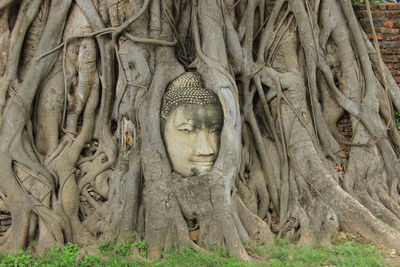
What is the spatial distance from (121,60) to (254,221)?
1.92m

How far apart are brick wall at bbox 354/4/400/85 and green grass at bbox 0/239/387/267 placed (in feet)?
8.72

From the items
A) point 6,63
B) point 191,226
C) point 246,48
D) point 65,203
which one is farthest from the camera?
point 246,48

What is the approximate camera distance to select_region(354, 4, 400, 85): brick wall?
4781mm

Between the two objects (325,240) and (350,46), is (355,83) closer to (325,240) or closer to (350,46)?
(350,46)

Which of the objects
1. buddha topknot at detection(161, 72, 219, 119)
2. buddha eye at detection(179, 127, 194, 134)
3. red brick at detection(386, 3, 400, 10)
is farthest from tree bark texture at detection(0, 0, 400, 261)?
red brick at detection(386, 3, 400, 10)

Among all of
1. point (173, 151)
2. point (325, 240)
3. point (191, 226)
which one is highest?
point (173, 151)

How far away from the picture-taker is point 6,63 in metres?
3.73

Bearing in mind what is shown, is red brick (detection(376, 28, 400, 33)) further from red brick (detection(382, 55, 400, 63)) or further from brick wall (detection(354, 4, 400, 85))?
red brick (detection(382, 55, 400, 63))

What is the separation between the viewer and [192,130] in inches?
131

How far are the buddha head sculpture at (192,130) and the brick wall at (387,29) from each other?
2.59 meters

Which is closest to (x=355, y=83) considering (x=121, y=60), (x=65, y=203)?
(x=121, y=60)

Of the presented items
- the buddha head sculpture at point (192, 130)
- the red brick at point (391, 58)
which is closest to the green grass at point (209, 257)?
the buddha head sculpture at point (192, 130)

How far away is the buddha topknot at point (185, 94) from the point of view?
3.36 metres

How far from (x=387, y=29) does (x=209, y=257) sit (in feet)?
12.3
